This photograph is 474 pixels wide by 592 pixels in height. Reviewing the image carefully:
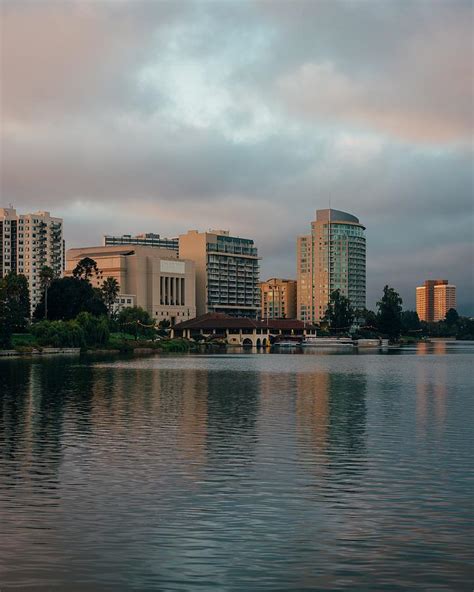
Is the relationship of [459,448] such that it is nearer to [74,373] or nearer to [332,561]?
[332,561]

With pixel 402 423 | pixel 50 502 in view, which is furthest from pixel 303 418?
pixel 50 502

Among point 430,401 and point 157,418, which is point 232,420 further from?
point 430,401

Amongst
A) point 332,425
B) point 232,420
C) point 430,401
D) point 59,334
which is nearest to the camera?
point 332,425

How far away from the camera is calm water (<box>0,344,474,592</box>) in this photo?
72.1 ft

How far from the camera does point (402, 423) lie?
180 ft

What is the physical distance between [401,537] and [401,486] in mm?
8201

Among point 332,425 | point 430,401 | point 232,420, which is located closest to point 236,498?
point 332,425

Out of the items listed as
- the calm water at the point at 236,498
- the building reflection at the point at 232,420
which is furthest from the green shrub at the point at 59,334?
the calm water at the point at 236,498

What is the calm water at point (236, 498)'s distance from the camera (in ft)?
72.1

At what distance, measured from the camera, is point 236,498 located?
3086 cm

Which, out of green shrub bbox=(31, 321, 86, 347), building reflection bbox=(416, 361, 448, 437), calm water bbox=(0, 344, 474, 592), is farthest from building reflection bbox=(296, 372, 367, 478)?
green shrub bbox=(31, 321, 86, 347)

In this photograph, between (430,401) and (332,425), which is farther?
(430,401)

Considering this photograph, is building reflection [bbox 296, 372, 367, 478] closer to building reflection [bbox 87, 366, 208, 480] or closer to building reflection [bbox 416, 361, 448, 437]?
building reflection [bbox 416, 361, 448, 437]

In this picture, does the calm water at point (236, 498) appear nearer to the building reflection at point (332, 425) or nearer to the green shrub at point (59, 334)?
the building reflection at point (332, 425)
